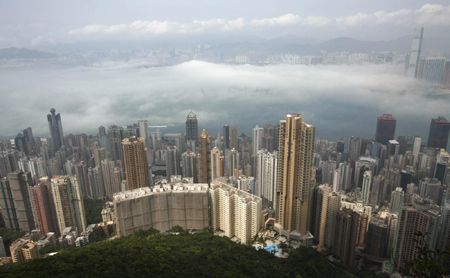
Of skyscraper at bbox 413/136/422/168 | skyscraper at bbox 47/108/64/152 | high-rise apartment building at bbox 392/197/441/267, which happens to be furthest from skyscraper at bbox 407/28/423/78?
skyscraper at bbox 47/108/64/152

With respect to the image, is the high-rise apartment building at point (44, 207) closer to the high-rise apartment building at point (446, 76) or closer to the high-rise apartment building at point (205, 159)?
the high-rise apartment building at point (205, 159)

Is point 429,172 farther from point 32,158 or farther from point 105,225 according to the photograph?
point 32,158

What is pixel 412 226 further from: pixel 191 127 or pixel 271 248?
pixel 191 127

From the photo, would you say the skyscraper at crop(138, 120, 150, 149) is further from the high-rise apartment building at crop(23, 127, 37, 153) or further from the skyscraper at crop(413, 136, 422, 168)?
the skyscraper at crop(413, 136, 422, 168)

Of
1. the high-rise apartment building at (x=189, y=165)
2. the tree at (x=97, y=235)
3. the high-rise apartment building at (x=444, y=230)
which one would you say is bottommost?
the tree at (x=97, y=235)

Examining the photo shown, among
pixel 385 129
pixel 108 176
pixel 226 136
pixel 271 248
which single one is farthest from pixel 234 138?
pixel 271 248

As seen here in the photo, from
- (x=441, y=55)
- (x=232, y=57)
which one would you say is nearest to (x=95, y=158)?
(x=232, y=57)

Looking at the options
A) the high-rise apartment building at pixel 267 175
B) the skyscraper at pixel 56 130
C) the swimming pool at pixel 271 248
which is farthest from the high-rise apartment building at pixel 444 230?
the skyscraper at pixel 56 130
